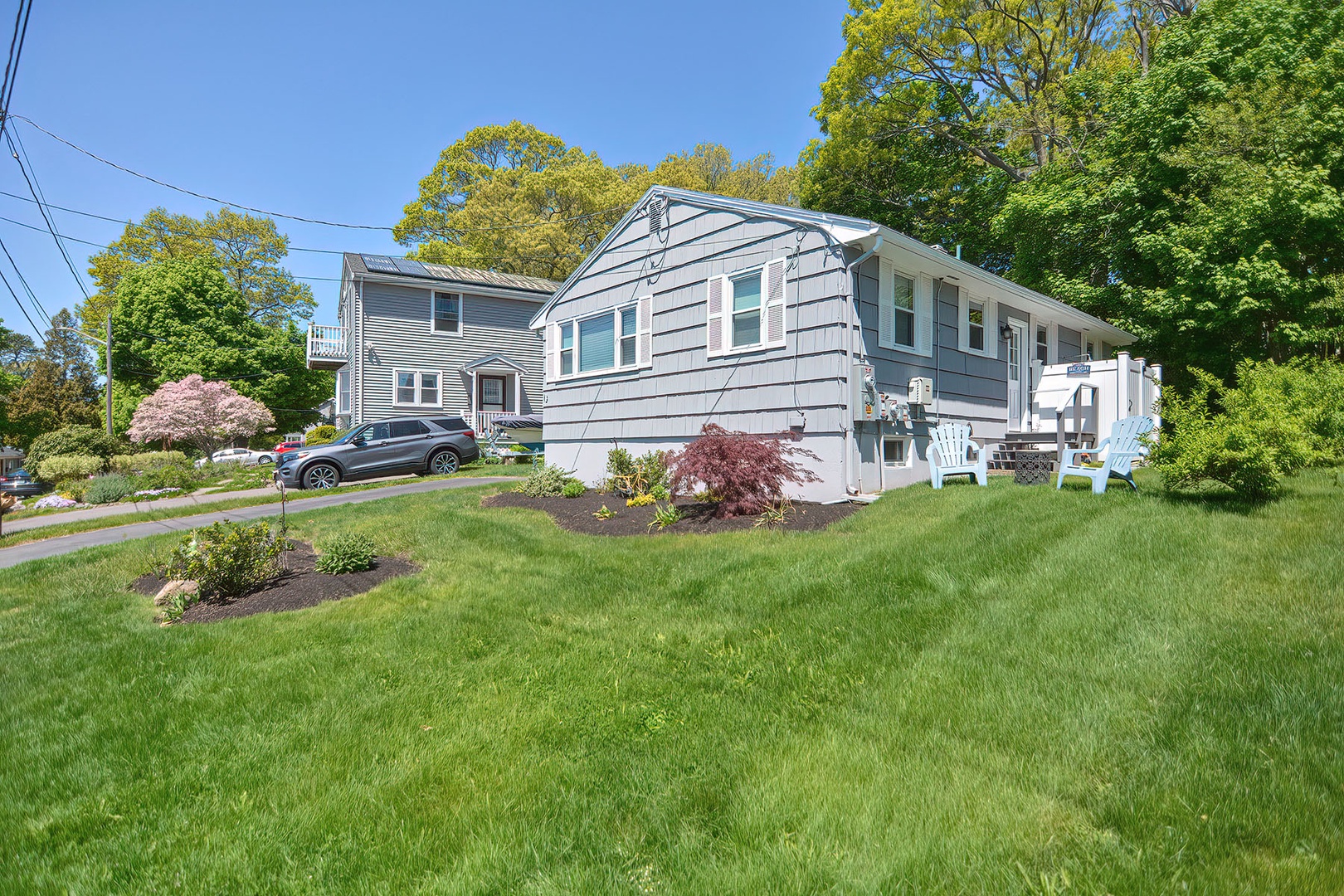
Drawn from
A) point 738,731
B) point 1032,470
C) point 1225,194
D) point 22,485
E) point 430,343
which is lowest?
point 738,731

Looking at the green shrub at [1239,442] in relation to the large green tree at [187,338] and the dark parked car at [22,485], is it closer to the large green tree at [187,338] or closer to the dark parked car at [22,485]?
the dark parked car at [22,485]

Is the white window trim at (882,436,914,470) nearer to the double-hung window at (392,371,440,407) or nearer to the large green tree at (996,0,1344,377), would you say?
the large green tree at (996,0,1344,377)

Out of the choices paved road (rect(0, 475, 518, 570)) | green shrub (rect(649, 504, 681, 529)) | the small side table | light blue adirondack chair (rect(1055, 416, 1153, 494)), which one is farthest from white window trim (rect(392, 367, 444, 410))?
light blue adirondack chair (rect(1055, 416, 1153, 494))

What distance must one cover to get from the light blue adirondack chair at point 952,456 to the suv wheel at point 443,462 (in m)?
12.0

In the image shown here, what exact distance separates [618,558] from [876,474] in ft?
15.1

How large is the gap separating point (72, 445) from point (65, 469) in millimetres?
3080

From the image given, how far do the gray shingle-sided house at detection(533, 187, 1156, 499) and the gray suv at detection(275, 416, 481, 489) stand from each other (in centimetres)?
390

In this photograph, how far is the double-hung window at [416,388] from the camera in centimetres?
2361

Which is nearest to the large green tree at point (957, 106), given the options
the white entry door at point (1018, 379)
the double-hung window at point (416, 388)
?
the white entry door at point (1018, 379)

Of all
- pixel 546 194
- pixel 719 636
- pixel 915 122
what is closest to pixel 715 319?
pixel 719 636

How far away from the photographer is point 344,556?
6324 millimetres

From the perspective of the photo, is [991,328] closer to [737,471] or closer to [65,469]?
[737,471]

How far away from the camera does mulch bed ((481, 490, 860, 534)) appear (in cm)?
788

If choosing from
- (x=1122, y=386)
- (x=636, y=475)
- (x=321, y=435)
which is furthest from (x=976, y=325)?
(x=321, y=435)
